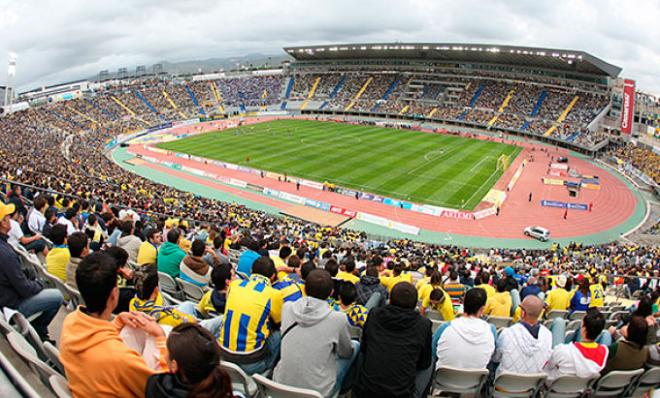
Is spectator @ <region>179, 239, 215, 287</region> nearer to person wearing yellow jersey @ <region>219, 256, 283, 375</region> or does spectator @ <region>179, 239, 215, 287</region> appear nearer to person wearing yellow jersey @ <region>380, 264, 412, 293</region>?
person wearing yellow jersey @ <region>219, 256, 283, 375</region>

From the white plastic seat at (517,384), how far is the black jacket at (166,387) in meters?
3.98

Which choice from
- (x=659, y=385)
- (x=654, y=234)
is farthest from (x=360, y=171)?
(x=659, y=385)

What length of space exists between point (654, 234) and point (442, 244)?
56.3ft

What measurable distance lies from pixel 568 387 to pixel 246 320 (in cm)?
431

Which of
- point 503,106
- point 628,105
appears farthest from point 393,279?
point 503,106

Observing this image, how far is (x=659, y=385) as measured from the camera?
20.0ft

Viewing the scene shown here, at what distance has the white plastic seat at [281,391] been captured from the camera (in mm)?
4379

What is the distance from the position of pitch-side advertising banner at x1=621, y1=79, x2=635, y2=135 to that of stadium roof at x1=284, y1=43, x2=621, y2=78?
28.5 feet

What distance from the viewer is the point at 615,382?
5785 millimetres

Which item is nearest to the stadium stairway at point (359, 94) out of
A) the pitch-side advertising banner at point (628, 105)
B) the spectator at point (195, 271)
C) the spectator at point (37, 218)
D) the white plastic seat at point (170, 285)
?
the pitch-side advertising banner at point (628, 105)

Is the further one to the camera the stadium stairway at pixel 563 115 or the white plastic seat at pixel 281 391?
the stadium stairway at pixel 563 115

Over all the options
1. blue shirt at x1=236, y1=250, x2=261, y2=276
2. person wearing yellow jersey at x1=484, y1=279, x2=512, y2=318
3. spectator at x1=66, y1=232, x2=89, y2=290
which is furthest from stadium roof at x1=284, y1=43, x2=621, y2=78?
spectator at x1=66, y1=232, x2=89, y2=290

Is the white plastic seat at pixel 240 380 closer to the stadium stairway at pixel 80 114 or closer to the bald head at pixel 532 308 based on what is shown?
the bald head at pixel 532 308

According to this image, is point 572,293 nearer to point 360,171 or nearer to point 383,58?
point 360,171
